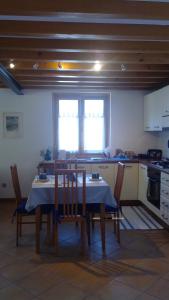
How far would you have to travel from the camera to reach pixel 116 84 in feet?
16.9

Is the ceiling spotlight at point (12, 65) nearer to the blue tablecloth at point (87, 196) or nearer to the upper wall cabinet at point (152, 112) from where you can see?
the blue tablecloth at point (87, 196)

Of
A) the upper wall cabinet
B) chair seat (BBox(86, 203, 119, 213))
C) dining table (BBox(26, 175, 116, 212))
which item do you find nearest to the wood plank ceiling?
the upper wall cabinet

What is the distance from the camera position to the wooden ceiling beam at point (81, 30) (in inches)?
100

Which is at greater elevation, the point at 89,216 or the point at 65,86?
the point at 65,86

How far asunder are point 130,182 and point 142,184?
29 centimetres

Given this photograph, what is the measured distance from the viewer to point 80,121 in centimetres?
573

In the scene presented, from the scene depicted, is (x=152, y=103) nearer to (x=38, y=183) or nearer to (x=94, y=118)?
(x=94, y=118)

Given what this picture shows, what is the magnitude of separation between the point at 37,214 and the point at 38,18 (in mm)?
2074

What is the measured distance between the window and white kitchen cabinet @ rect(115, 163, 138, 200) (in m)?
0.94

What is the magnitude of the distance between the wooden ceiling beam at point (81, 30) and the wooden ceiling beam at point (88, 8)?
1.03ft

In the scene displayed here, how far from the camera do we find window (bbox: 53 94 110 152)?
18.8 feet

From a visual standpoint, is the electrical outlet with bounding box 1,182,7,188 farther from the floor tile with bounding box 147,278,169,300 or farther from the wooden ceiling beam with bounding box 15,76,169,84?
the floor tile with bounding box 147,278,169,300

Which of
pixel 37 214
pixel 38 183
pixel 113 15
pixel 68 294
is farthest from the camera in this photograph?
pixel 38 183

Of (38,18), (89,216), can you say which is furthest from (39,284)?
(38,18)
